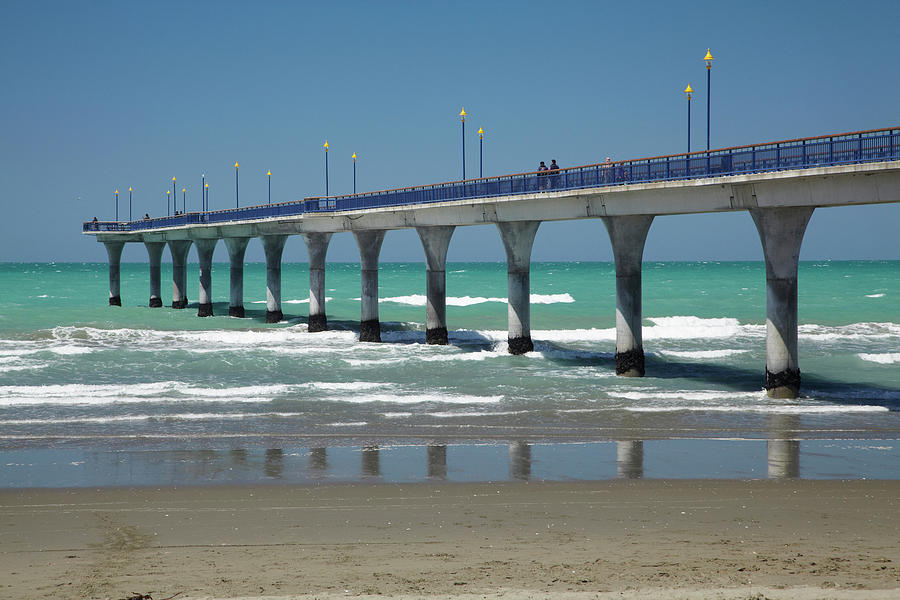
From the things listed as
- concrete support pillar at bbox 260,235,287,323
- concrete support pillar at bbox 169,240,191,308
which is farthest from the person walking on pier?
concrete support pillar at bbox 169,240,191,308

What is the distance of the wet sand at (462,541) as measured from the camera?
31.6 feet

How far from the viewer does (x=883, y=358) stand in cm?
3619

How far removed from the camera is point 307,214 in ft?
163

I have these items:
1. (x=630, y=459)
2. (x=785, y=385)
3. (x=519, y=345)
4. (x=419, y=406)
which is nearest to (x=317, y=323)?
(x=519, y=345)

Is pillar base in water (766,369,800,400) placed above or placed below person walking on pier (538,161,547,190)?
below

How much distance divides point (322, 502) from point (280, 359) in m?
24.0

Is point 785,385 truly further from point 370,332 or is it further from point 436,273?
point 370,332

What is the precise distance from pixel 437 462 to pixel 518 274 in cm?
2156

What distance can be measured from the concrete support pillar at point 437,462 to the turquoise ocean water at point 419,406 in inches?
2.9

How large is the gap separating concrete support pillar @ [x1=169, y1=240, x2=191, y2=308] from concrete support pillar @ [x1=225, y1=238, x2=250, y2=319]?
322 inches

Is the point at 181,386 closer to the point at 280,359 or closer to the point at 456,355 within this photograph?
the point at 280,359

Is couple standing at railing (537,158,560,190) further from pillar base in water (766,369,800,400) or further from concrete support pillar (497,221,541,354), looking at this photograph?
pillar base in water (766,369,800,400)

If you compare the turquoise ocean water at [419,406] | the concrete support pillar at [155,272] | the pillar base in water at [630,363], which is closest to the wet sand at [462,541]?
the turquoise ocean water at [419,406]

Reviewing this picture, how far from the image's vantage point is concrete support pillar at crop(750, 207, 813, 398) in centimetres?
2517
